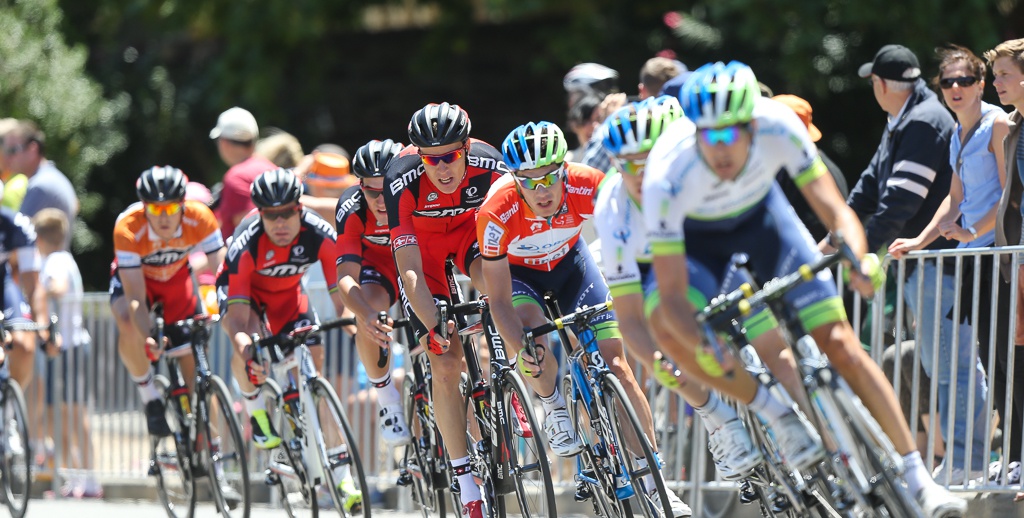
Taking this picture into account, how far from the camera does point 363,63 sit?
18.1 meters

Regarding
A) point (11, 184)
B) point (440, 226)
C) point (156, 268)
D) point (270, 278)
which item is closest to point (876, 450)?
point (440, 226)

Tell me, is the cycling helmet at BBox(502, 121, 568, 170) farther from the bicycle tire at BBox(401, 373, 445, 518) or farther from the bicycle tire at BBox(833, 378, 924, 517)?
the bicycle tire at BBox(401, 373, 445, 518)

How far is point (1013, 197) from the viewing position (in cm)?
744

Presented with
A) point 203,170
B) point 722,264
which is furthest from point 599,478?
point 203,170

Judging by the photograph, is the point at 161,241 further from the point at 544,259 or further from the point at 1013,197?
the point at 1013,197

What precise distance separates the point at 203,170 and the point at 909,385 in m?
12.0

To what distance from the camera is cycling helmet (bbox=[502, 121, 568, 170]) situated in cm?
667

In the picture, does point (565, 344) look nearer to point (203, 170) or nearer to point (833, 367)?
point (833, 367)

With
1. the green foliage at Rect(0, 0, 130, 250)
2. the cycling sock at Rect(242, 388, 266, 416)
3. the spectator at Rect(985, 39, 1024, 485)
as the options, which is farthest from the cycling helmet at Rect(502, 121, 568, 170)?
the green foliage at Rect(0, 0, 130, 250)

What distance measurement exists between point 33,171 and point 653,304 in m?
7.60

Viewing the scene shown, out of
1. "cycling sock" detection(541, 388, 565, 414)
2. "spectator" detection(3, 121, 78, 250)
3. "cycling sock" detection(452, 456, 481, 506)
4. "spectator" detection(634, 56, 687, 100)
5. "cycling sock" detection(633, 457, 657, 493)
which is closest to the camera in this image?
"cycling sock" detection(633, 457, 657, 493)

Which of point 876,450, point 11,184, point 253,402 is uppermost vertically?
point 11,184

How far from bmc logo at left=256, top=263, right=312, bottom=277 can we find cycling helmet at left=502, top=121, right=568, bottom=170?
2421mm

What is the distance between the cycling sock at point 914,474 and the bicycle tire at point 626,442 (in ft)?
4.21
